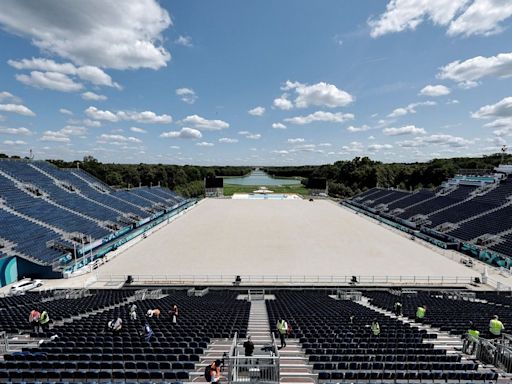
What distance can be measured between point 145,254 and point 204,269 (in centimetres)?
901

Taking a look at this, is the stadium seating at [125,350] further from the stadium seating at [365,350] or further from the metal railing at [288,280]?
the metal railing at [288,280]

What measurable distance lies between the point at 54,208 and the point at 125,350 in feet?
120

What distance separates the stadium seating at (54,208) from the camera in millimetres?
28500

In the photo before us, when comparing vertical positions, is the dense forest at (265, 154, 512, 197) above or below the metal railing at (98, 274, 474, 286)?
above

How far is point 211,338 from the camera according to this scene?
35.9 ft

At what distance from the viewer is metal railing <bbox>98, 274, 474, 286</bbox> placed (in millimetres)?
23875

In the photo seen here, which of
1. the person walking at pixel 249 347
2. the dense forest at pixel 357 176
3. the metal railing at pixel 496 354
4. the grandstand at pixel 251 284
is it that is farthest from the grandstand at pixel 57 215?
the dense forest at pixel 357 176

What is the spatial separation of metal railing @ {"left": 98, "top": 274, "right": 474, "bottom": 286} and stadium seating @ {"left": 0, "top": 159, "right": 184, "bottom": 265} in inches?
390

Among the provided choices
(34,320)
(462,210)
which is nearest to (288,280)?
(34,320)

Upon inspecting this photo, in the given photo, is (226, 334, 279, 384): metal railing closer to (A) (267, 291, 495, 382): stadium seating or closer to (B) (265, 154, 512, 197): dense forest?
(A) (267, 291, 495, 382): stadium seating

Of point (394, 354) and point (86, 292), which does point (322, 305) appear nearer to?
point (394, 354)

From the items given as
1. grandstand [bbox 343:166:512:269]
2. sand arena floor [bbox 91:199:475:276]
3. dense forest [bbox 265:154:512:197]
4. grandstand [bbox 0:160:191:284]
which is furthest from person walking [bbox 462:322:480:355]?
dense forest [bbox 265:154:512:197]

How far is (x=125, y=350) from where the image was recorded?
9055 mm

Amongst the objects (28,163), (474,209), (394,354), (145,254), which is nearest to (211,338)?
(394,354)
